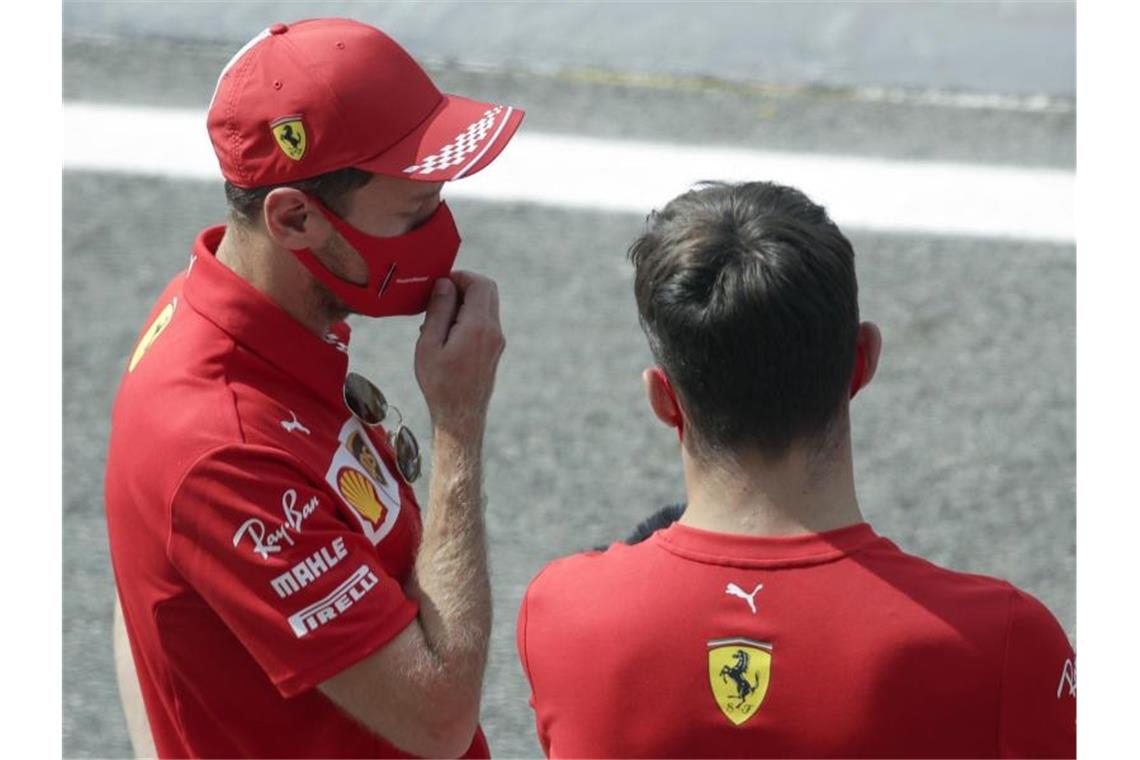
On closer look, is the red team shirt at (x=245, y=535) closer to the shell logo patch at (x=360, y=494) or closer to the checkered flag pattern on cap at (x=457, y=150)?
the shell logo patch at (x=360, y=494)

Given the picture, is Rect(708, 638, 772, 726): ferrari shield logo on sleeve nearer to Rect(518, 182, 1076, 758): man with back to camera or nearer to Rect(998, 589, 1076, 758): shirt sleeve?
Rect(518, 182, 1076, 758): man with back to camera

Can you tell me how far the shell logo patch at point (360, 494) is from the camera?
8.32ft

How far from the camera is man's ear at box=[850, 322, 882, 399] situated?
2.26 metres

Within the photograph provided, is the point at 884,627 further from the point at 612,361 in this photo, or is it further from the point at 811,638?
the point at 612,361

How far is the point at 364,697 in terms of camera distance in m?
2.41

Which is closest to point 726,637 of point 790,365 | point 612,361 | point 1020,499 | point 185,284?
point 790,365

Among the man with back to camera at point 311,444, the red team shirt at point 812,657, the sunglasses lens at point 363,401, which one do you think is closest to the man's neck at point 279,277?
the man with back to camera at point 311,444

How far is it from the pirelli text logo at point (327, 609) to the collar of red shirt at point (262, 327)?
36 cm

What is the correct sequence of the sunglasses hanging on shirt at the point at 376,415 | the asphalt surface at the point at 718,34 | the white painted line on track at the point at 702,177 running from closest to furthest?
the sunglasses hanging on shirt at the point at 376,415 → the white painted line on track at the point at 702,177 → the asphalt surface at the point at 718,34

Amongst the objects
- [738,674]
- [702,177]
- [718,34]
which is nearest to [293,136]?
[738,674]

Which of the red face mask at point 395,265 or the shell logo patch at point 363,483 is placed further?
the red face mask at point 395,265

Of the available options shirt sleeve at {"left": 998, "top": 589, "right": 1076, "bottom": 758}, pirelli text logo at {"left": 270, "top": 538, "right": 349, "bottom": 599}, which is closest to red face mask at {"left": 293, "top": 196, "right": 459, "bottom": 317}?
pirelli text logo at {"left": 270, "top": 538, "right": 349, "bottom": 599}

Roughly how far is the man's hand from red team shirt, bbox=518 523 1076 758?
527 millimetres

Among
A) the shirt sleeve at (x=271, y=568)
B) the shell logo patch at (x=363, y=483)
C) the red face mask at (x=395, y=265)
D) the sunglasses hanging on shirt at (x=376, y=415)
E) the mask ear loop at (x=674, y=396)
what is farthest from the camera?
the sunglasses hanging on shirt at (x=376, y=415)
